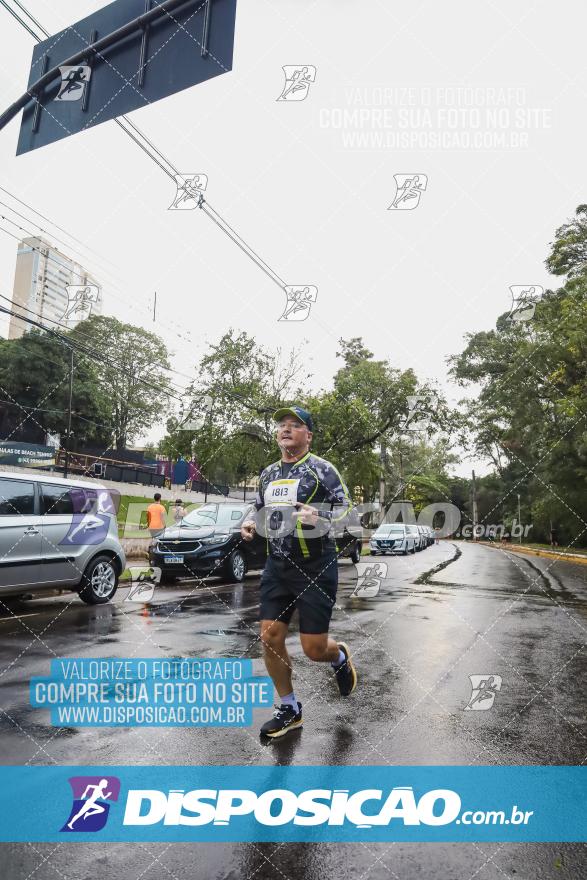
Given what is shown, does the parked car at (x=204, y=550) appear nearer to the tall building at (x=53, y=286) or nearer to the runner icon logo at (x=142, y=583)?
the runner icon logo at (x=142, y=583)

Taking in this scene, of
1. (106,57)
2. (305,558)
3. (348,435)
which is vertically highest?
(106,57)

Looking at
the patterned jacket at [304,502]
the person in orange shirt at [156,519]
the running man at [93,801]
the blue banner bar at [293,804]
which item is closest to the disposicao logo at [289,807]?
the blue banner bar at [293,804]

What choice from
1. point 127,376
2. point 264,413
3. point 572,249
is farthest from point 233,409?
point 127,376

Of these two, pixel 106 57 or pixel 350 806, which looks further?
pixel 106 57

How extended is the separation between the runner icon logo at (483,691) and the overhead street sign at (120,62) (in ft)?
18.0

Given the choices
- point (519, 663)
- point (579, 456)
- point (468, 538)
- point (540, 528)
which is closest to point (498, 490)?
point (540, 528)

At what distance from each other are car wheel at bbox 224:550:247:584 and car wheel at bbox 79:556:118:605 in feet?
9.88

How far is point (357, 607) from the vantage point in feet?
29.7

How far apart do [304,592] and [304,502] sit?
53cm

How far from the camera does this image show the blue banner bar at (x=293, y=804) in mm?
2592

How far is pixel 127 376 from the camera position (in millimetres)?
46531

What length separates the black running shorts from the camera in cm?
361

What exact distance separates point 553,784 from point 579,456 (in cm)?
2860

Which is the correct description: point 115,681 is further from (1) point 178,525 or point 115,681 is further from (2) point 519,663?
(1) point 178,525
